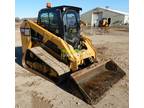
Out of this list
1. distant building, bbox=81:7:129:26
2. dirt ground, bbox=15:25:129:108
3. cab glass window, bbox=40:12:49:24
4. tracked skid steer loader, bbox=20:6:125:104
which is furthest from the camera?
distant building, bbox=81:7:129:26

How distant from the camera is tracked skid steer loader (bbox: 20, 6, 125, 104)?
1774 millimetres

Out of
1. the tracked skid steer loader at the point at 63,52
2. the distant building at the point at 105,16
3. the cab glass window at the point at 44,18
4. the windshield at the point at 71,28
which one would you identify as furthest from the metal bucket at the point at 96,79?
the distant building at the point at 105,16

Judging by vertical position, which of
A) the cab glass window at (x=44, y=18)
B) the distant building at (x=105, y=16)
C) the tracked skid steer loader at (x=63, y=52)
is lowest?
the tracked skid steer loader at (x=63, y=52)

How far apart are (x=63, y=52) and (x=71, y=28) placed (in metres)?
0.27

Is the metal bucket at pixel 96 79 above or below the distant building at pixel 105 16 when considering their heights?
below

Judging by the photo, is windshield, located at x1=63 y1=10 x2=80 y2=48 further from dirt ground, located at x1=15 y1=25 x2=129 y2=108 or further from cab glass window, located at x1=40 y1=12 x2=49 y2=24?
dirt ground, located at x1=15 y1=25 x2=129 y2=108

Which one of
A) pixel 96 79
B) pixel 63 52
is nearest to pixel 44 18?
pixel 63 52

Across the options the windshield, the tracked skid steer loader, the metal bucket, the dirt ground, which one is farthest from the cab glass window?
the metal bucket

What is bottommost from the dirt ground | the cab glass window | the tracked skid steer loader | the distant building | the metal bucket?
the dirt ground

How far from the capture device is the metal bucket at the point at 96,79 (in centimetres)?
154

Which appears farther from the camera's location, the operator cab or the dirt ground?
the operator cab

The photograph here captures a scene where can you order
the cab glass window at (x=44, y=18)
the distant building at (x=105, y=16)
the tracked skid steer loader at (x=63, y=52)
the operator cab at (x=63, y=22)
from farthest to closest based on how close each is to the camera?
the distant building at (x=105, y=16) < the cab glass window at (x=44, y=18) < the operator cab at (x=63, y=22) < the tracked skid steer loader at (x=63, y=52)

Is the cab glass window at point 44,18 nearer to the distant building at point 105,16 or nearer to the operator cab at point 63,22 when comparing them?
the operator cab at point 63,22

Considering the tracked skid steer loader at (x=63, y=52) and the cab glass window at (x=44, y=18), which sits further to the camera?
the cab glass window at (x=44, y=18)
